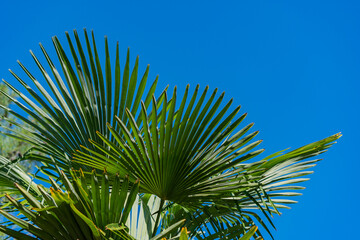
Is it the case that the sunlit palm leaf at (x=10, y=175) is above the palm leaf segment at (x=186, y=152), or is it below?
below

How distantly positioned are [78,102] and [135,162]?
0.57 m

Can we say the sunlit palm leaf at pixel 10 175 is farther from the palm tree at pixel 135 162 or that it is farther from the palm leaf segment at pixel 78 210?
the palm leaf segment at pixel 78 210

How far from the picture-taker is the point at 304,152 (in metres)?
1.63

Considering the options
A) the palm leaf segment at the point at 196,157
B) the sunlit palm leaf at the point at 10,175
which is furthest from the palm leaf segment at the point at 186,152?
the sunlit palm leaf at the point at 10,175

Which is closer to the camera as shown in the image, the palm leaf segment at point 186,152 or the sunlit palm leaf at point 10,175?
the palm leaf segment at point 186,152

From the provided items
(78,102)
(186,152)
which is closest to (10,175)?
(78,102)

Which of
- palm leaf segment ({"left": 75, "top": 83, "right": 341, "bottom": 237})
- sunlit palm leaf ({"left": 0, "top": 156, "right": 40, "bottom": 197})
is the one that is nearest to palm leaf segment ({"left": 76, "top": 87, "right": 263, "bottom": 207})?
palm leaf segment ({"left": 75, "top": 83, "right": 341, "bottom": 237})

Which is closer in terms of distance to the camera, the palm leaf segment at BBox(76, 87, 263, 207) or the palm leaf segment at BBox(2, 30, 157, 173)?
the palm leaf segment at BBox(76, 87, 263, 207)

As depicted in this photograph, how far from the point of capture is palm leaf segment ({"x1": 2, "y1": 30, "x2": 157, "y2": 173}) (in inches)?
76.5

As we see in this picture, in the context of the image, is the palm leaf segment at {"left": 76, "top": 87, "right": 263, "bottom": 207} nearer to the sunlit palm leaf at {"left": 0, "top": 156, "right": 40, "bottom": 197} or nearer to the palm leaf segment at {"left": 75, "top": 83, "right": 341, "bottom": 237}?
the palm leaf segment at {"left": 75, "top": 83, "right": 341, "bottom": 237}

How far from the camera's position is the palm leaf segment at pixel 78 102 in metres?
1.94

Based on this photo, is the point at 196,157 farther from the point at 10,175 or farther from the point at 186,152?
the point at 10,175

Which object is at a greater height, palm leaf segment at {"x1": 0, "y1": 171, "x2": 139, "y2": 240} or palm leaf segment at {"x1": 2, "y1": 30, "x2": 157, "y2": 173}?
palm leaf segment at {"x1": 2, "y1": 30, "x2": 157, "y2": 173}

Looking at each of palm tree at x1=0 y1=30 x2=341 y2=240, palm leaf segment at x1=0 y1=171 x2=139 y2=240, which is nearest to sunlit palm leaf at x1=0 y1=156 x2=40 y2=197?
palm tree at x1=0 y1=30 x2=341 y2=240
